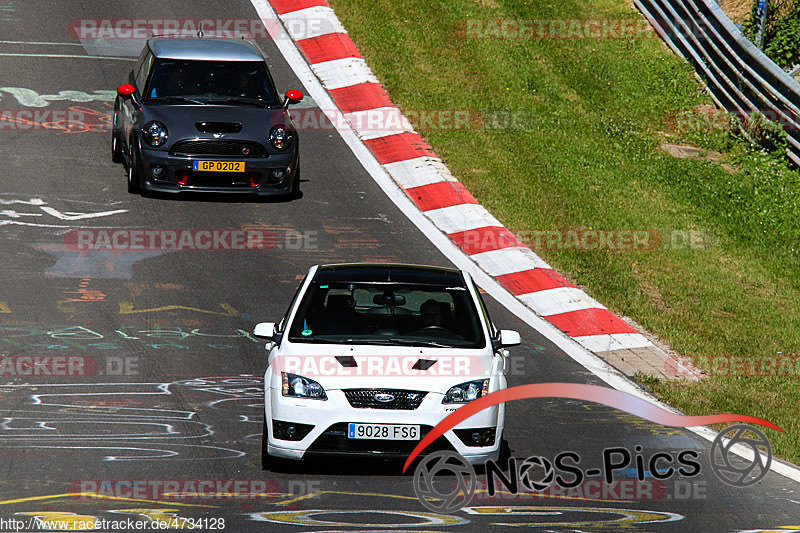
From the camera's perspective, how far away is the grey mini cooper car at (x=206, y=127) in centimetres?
1603

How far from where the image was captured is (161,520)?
8.07 meters

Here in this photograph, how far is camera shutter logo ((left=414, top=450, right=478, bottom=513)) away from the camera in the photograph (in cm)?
877

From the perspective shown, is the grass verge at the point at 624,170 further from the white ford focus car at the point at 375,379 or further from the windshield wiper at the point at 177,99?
the windshield wiper at the point at 177,99

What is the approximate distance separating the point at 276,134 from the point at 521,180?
396 centimetres

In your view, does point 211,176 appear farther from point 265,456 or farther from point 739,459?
point 739,459

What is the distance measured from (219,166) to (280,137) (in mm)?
938

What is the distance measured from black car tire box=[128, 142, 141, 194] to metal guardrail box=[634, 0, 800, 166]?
32.8 feet

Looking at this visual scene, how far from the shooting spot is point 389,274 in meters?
10.2

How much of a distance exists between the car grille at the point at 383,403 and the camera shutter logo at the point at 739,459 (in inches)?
105

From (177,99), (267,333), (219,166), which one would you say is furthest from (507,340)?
(177,99)

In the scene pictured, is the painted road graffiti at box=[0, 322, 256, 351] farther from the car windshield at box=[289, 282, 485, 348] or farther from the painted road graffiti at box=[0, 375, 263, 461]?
the car windshield at box=[289, 282, 485, 348]

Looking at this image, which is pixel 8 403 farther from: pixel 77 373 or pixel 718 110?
pixel 718 110

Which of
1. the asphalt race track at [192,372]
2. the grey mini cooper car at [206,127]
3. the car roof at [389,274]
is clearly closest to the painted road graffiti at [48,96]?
the asphalt race track at [192,372]

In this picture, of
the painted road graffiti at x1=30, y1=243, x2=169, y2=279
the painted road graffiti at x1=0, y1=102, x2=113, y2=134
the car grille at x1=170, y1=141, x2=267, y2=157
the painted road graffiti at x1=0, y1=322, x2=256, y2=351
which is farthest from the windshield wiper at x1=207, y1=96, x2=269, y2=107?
the painted road graffiti at x1=0, y1=322, x2=256, y2=351
